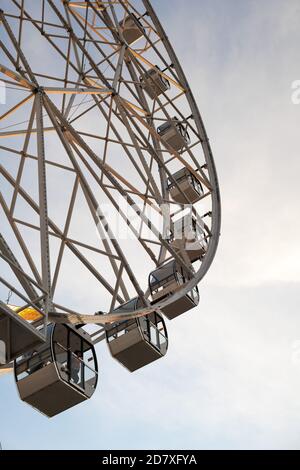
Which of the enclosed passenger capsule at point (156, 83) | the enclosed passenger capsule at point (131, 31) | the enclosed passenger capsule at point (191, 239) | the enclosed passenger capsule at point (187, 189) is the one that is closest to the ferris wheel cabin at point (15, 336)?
the enclosed passenger capsule at point (191, 239)

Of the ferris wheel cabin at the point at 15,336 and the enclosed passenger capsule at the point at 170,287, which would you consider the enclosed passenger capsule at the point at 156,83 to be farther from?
the ferris wheel cabin at the point at 15,336

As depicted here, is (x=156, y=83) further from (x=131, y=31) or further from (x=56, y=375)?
(x=56, y=375)

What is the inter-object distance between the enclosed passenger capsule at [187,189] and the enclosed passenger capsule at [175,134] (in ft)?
3.41

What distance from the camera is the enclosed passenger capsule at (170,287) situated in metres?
21.6

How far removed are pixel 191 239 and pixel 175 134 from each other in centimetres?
431

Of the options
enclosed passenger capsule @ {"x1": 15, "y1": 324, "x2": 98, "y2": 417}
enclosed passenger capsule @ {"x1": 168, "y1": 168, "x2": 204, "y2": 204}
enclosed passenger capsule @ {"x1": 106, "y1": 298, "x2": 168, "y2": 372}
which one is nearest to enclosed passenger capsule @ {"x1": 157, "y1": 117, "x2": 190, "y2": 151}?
enclosed passenger capsule @ {"x1": 168, "y1": 168, "x2": 204, "y2": 204}

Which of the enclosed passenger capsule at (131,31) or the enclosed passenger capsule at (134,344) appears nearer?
the enclosed passenger capsule at (134,344)

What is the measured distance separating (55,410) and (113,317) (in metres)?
2.71

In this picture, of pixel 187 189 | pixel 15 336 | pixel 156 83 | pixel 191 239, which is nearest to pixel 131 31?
pixel 156 83

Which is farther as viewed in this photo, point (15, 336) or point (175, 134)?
point (175, 134)

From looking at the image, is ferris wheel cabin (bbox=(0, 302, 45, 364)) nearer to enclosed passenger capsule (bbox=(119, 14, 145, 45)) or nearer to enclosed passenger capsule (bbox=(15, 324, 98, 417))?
enclosed passenger capsule (bbox=(15, 324, 98, 417))

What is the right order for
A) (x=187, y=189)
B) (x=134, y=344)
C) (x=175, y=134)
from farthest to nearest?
1. (x=175, y=134)
2. (x=187, y=189)
3. (x=134, y=344)

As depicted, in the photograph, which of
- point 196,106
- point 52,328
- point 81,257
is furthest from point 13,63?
point 196,106

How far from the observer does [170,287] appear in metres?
21.5
